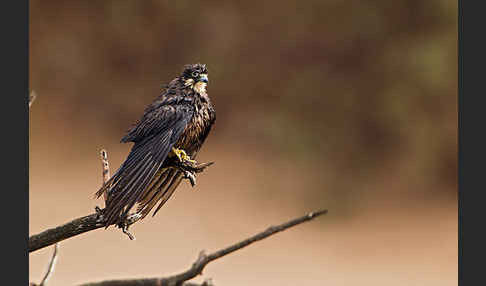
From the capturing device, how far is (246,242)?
1379 millimetres

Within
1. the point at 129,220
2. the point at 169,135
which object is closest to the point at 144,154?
the point at 169,135

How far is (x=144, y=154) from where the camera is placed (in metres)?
1.99

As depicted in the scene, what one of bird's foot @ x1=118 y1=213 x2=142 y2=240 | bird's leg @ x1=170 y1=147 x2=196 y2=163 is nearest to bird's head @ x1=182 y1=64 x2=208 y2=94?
bird's leg @ x1=170 y1=147 x2=196 y2=163

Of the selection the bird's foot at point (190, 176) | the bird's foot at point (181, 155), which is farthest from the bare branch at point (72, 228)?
the bird's foot at point (181, 155)

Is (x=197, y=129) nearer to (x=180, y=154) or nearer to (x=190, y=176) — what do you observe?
(x=180, y=154)

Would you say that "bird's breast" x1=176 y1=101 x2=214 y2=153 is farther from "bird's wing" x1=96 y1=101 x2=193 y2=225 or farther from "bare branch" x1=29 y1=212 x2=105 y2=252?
"bare branch" x1=29 y1=212 x2=105 y2=252

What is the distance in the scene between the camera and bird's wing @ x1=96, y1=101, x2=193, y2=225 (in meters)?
1.65

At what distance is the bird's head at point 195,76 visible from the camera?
2096 mm

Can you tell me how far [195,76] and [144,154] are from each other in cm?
32

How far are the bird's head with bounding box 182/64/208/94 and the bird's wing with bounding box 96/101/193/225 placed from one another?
77mm

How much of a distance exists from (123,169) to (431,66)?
24.5ft

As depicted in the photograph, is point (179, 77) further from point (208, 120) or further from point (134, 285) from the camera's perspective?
point (134, 285)

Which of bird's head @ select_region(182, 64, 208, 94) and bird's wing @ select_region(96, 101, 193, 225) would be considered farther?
bird's head @ select_region(182, 64, 208, 94)

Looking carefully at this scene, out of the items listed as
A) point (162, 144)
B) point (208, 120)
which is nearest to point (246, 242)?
Result: point (162, 144)
